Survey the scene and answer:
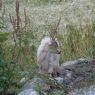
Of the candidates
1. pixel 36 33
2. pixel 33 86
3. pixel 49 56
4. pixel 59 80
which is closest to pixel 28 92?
pixel 33 86

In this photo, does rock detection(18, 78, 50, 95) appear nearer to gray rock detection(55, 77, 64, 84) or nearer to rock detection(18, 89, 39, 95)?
rock detection(18, 89, 39, 95)

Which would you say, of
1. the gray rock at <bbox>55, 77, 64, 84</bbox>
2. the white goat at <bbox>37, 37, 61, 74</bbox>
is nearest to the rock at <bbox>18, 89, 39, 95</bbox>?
the gray rock at <bbox>55, 77, 64, 84</bbox>

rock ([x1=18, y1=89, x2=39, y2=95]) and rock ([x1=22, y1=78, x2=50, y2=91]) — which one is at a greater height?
rock ([x1=22, y1=78, x2=50, y2=91])

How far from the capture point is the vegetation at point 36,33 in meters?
5.03

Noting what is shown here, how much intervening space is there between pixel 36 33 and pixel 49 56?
2.94m

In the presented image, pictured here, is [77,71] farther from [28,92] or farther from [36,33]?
[36,33]

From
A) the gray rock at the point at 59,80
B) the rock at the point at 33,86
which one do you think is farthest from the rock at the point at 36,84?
the gray rock at the point at 59,80

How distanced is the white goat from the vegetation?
153 mm

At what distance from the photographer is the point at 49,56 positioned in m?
5.29

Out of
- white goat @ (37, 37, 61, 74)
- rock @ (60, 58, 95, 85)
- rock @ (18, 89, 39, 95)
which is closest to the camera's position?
rock @ (18, 89, 39, 95)

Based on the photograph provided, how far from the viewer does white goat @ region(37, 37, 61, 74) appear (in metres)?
5.24

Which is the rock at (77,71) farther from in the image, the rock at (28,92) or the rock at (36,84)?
the rock at (28,92)

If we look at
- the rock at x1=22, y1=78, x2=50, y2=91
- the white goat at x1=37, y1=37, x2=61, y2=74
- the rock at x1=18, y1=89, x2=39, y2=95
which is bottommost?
the rock at x1=18, y1=89, x2=39, y2=95

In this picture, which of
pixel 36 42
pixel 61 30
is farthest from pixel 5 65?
pixel 61 30
